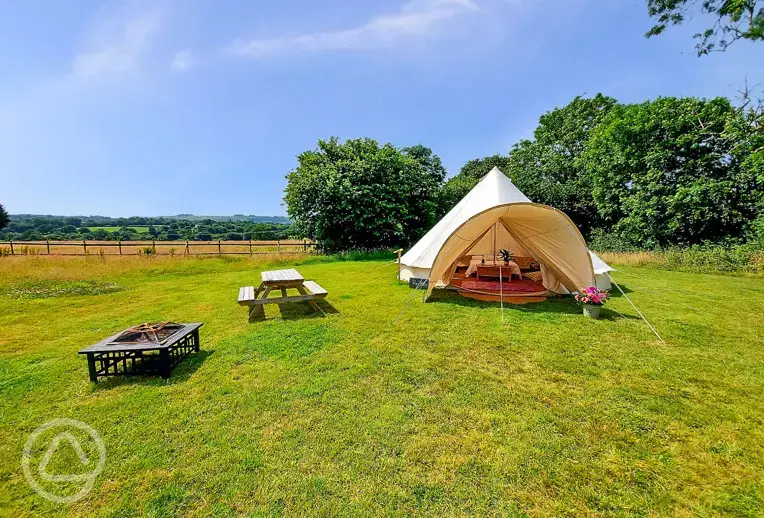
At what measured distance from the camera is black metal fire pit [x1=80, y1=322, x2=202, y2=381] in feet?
10.6

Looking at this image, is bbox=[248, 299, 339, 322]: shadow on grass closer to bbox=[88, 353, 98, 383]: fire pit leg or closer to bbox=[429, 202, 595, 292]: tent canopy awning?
bbox=[429, 202, 595, 292]: tent canopy awning

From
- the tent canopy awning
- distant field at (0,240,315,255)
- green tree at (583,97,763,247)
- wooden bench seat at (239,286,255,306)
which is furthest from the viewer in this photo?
distant field at (0,240,315,255)

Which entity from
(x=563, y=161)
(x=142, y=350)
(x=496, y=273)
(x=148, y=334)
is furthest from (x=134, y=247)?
(x=563, y=161)

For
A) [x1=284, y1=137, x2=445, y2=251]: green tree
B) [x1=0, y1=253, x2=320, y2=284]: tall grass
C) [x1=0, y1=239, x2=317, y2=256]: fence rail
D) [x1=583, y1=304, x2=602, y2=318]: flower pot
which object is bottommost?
[x1=583, y1=304, x2=602, y2=318]: flower pot

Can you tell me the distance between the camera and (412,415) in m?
2.77

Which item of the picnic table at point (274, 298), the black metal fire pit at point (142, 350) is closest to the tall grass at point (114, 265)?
the picnic table at point (274, 298)

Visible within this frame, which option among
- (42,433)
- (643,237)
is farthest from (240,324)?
(643,237)

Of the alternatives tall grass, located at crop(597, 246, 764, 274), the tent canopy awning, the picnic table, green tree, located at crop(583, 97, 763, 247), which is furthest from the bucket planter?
green tree, located at crop(583, 97, 763, 247)

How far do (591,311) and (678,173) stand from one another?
13.0 m

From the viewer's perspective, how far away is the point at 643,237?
14883 mm

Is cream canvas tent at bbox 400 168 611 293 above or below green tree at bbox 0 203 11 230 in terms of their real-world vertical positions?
below

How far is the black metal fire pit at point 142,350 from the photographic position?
10.6 feet

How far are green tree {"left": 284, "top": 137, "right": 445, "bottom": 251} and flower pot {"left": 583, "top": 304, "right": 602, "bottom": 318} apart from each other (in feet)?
35.7

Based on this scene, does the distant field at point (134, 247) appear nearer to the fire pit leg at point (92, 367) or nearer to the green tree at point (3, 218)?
the fire pit leg at point (92, 367)
